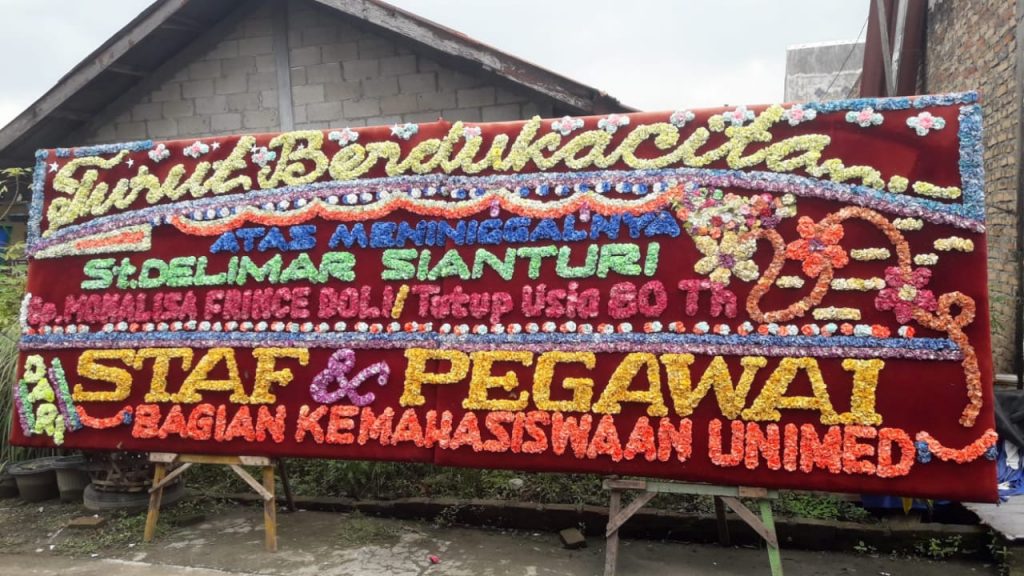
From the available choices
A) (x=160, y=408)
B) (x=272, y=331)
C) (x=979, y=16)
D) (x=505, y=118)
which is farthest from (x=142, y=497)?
(x=979, y=16)

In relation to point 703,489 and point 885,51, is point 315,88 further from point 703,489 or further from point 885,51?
point 885,51

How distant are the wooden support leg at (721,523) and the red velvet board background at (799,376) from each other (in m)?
Result: 0.68

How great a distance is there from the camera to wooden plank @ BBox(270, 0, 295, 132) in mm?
6988

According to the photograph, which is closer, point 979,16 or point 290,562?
point 290,562

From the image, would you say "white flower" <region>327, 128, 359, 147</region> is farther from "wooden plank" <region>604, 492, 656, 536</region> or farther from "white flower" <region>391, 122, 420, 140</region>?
"wooden plank" <region>604, 492, 656, 536</region>

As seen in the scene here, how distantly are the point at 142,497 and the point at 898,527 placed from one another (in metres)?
4.72

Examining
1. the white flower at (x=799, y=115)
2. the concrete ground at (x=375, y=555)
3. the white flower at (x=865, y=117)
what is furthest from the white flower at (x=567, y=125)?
the concrete ground at (x=375, y=555)

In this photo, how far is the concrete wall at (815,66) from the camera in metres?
16.6

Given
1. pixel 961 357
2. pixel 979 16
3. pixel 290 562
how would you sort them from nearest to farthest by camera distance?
pixel 961 357 < pixel 290 562 < pixel 979 16

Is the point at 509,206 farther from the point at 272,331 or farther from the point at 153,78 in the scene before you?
the point at 153,78

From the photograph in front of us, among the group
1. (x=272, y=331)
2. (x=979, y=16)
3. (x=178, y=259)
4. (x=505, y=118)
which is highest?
(x=979, y=16)

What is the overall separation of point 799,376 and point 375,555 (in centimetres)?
251

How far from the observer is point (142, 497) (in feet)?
16.3

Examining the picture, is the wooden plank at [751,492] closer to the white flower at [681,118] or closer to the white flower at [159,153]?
the white flower at [681,118]
